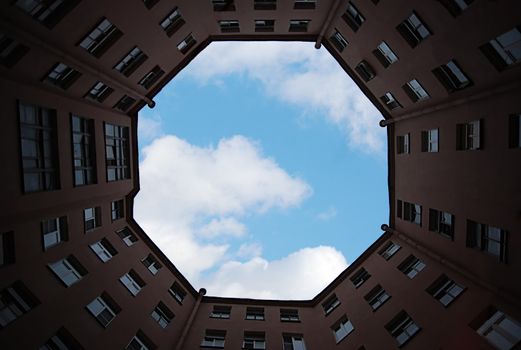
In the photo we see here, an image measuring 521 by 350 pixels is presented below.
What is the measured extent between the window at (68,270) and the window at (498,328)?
2106 cm

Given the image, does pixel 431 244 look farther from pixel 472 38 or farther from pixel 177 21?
pixel 177 21

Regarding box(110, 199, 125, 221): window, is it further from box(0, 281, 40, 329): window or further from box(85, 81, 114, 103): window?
box(0, 281, 40, 329): window

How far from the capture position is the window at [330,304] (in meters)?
31.5

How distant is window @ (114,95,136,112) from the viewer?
30.5 meters

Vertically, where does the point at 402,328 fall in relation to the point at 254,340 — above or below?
below

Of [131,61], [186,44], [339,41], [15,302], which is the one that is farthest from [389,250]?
[15,302]

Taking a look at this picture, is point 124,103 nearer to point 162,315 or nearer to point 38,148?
point 38,148

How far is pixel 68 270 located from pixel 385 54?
82.0ft

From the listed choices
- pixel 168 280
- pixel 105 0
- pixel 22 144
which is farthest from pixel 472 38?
pixel 168 280

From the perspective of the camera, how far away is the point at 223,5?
30.3 meters

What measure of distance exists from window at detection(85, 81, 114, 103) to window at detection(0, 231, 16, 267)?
1117 centimetres

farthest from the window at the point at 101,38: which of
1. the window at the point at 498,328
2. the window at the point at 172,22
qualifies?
the window at the point at 498,328

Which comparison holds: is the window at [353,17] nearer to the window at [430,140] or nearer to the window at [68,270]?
the window at [430,140]

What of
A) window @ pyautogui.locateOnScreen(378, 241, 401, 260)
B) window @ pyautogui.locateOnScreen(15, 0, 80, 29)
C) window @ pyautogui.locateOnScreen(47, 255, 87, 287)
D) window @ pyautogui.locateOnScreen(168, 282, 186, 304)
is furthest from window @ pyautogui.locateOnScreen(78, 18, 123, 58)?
window @ pyautogui.locateOnScreen(378, 241, 401, 260)
